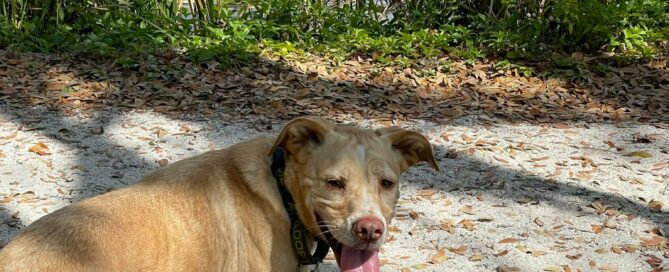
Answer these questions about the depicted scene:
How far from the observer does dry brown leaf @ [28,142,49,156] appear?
7820mm

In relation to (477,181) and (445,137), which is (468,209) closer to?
(477,181)

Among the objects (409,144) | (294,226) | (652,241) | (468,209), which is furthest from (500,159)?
(294,226)

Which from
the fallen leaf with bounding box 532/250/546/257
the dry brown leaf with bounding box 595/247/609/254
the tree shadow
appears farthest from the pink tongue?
the tree shadow

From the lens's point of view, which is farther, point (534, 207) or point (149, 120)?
point (149, 120)

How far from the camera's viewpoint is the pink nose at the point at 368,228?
396 cm

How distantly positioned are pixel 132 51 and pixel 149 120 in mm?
1875

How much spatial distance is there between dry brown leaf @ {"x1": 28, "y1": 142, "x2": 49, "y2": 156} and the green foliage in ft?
7.05

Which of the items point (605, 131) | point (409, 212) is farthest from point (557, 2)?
point (409, 212)

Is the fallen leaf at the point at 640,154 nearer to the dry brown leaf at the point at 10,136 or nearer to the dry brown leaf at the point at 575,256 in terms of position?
the dry brown leaf at the point at 575,256

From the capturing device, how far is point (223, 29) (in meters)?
11.2

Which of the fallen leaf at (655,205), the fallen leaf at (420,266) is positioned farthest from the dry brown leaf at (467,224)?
the fallen leaf at (655,205)

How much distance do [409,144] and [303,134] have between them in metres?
0.60

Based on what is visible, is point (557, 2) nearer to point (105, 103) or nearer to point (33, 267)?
point (105, 103)

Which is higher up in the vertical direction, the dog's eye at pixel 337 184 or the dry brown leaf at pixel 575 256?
the dog's eye at pixel 337 184
